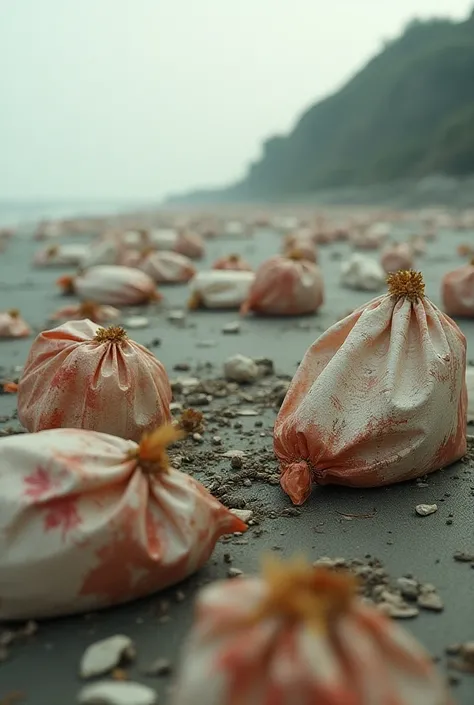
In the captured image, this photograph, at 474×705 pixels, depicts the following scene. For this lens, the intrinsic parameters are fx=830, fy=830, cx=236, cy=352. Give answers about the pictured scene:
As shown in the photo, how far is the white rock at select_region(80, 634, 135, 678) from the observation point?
2102 millimetres

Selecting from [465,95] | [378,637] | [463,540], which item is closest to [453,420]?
[463,540]

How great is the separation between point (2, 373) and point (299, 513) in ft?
9.92

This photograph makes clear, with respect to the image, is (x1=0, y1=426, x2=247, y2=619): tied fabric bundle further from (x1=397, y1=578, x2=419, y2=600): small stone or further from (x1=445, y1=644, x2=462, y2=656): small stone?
(x1=445, y1=644, x2=462, y2=656): small stone

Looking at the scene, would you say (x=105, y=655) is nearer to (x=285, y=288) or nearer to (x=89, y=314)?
(x=89, y=314)

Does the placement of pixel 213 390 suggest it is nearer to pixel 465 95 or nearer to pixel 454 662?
pixel 454 662

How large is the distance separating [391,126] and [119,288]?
59723 mm

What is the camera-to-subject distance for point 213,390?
482 cm

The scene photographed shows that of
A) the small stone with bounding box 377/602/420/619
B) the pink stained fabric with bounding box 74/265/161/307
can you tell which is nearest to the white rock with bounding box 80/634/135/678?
the small stone with bounding box 377/602/420/619

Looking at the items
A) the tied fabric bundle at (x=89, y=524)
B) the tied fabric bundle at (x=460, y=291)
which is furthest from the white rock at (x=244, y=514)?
the tied fabric bundle at (x=460, y=291)

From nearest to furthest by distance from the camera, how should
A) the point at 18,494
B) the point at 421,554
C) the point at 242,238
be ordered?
the point at 18,494 → the point at 421,554 → the point at 242,238

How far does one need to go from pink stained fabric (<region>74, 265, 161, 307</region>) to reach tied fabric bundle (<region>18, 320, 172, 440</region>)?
441 cm

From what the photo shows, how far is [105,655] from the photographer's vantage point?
2.14m

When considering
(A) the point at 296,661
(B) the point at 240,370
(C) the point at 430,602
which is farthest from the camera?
(B) the point at 240,370

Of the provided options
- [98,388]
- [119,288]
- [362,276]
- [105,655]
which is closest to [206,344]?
[119,288]
